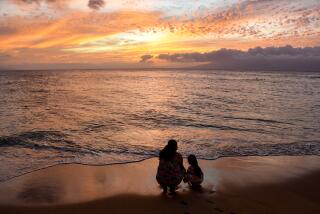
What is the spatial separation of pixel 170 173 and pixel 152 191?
27.5 inches

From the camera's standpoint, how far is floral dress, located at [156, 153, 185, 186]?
28.7ft

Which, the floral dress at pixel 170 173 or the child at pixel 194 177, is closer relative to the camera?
the floral dress at pixel 170 173

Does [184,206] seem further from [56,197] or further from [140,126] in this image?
[140,126]

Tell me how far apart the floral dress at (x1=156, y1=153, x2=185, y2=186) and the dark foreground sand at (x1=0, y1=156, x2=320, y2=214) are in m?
0.30

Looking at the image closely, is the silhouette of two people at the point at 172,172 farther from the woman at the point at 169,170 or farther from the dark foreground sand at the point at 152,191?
the dark foreground sand at the point at 152,191

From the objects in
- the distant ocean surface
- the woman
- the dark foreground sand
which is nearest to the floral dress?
the woman

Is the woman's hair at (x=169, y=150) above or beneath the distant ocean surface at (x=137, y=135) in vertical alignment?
above

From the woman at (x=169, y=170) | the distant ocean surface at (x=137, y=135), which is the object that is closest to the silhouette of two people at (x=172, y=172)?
the woman at (x=169, y=170)

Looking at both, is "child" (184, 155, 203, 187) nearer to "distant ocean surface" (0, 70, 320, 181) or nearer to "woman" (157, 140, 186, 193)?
"woman" (157, 140, 186, 193)

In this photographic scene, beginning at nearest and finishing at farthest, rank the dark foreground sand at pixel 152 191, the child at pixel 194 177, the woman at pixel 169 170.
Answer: the dark foreground sand at pixel 152 191 → the woman at pixel 169 170 → the child at pixel 194 177

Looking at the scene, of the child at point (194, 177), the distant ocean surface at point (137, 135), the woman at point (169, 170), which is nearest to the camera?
the woman at point (169, 170)

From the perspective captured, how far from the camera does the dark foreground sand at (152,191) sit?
783cm

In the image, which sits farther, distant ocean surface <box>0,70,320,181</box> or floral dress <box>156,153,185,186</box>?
distant ocean surface <box>0,70,320,181</box>

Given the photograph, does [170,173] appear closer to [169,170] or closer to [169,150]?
[169,170]
